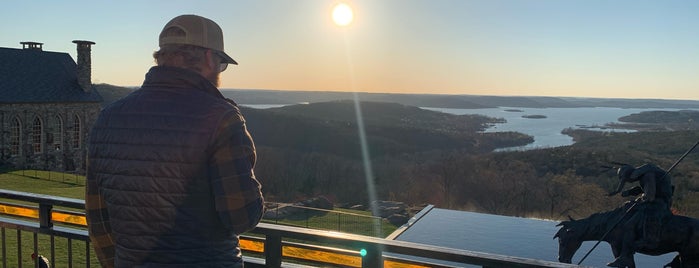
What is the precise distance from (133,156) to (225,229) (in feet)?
1.24

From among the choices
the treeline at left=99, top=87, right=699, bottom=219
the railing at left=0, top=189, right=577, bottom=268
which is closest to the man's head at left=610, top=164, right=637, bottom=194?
the treeline at left=99, top=87, right=699, bottom=219

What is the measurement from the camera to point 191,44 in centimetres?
181

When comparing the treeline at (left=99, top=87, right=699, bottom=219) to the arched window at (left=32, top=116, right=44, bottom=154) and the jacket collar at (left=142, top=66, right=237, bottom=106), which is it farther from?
the arched window at (left=32, top=116, right=44, bottom=154)

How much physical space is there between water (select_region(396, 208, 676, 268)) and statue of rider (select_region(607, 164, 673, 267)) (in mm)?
5914

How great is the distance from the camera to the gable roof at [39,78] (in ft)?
105

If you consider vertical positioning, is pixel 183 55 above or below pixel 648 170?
above

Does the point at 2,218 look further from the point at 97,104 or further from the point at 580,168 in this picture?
the point at 580,168

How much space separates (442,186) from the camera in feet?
121

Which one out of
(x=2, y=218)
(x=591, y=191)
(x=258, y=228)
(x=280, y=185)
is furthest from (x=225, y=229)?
(x=280, y=185)

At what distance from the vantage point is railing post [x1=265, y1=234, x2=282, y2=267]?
2615 mm

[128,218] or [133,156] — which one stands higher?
[133,156]

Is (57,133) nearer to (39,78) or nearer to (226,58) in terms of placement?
(39,78)

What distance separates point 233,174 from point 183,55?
1.41 feet

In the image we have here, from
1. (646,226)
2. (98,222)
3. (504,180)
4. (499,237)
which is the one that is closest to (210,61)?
(98,222)
